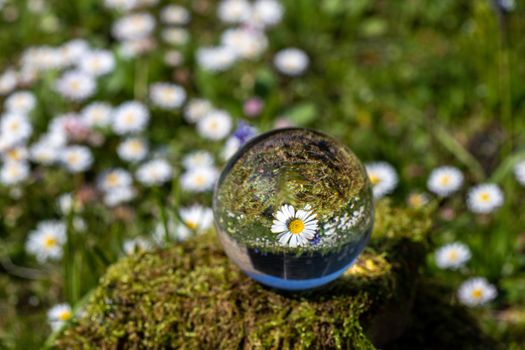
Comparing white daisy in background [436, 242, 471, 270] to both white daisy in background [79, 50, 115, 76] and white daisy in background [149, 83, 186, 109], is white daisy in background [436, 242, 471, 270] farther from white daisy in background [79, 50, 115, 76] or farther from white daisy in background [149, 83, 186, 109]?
white daisy in background [79, 50, 115, 76]

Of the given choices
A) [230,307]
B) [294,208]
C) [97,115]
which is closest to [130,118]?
[97,115]

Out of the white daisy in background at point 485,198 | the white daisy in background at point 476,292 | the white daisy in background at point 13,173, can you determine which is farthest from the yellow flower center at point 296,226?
the white daisy in background at point 13,173

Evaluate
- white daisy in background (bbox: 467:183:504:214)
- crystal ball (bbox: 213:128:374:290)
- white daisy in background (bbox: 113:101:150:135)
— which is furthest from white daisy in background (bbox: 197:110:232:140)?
crystal ball (bbox: 213:128:374:290)

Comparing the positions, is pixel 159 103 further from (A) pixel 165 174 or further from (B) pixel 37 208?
(B) pixel 37 208

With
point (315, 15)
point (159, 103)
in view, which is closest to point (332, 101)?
point (315, 15)

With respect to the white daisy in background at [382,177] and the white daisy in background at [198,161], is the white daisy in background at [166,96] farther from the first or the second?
the white daisy in background at [382,177]

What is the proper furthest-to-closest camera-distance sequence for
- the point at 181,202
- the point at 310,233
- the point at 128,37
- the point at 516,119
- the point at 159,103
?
1. the point at 128,37
2. the point at 159,103
3. the point at 516,119
4. the point at 181,202
5. the point at 310,233
